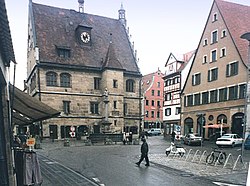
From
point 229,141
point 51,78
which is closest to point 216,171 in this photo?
point 229,141

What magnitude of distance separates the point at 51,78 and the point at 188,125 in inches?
863

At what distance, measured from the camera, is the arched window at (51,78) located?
37625mm

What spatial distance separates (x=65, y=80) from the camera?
39156 millimetres

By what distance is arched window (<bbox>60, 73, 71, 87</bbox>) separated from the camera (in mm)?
38812

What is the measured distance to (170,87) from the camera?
4834 cm

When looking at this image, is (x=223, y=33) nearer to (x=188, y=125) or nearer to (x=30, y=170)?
(x=188, y=125)

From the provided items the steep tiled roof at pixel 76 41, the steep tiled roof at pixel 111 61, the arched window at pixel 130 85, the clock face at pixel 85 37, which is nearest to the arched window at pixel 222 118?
the arched window at pixel 130 85

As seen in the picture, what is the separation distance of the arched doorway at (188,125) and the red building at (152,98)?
27.0m

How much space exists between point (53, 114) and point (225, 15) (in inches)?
1288

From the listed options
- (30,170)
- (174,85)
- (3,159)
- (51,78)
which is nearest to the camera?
(3,159)

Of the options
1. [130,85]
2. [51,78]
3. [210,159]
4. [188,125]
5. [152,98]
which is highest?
[51,78]

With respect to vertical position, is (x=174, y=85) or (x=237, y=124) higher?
(x=174, y=85)

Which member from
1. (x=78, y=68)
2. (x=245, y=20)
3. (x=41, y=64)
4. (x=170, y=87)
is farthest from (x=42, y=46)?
(x=245, y=20)

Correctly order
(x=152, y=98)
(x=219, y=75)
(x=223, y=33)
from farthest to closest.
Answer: (x=152, y=98), (x=219, y=75), (x=223, y=33)
